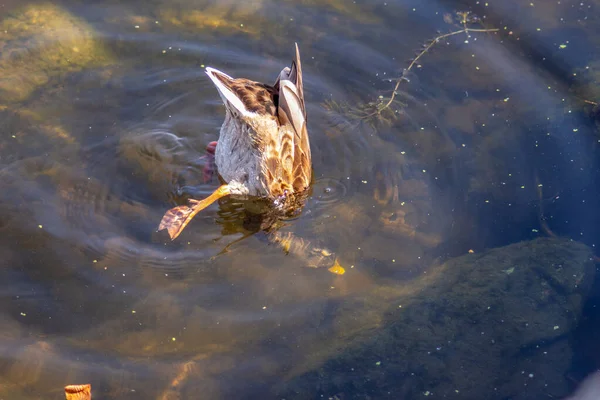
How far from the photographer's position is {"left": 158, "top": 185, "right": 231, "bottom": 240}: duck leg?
4.55 meters

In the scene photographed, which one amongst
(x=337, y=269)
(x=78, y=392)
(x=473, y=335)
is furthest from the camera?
(x=337, y=269)

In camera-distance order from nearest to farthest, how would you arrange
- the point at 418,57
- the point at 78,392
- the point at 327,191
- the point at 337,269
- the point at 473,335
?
the point at 78,392
the point at 473,335
the point at 337,269
the point at 327,191
the point at 418,57

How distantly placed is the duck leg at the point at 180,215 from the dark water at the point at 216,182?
0.45 feet

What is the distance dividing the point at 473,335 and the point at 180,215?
2132 millimetres

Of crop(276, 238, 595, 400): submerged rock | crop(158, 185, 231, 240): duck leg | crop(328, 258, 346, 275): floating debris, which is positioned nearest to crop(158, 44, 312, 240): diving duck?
crop(158, 185, 231, 240): duck leg

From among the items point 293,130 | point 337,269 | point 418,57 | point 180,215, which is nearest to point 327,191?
point 293,130

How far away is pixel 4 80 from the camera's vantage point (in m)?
5.57

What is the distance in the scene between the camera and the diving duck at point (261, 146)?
4.54m

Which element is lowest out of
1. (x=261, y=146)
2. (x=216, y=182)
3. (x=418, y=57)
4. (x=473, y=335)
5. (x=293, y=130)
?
(x=216, y=182)

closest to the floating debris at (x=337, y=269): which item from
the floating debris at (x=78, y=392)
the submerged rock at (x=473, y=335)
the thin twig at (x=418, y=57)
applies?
the submerged rock at (x=473, y=335)

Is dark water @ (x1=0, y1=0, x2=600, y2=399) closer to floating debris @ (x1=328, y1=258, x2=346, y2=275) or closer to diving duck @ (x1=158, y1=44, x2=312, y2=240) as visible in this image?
floating debris @ (x1=328, y1=258, x2=346, y2=275)

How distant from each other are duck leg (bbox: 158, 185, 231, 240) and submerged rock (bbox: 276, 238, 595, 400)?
1.27 meters

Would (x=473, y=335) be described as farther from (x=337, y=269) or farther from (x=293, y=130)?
(x=293, y=130)

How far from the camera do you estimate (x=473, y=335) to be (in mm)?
4191
